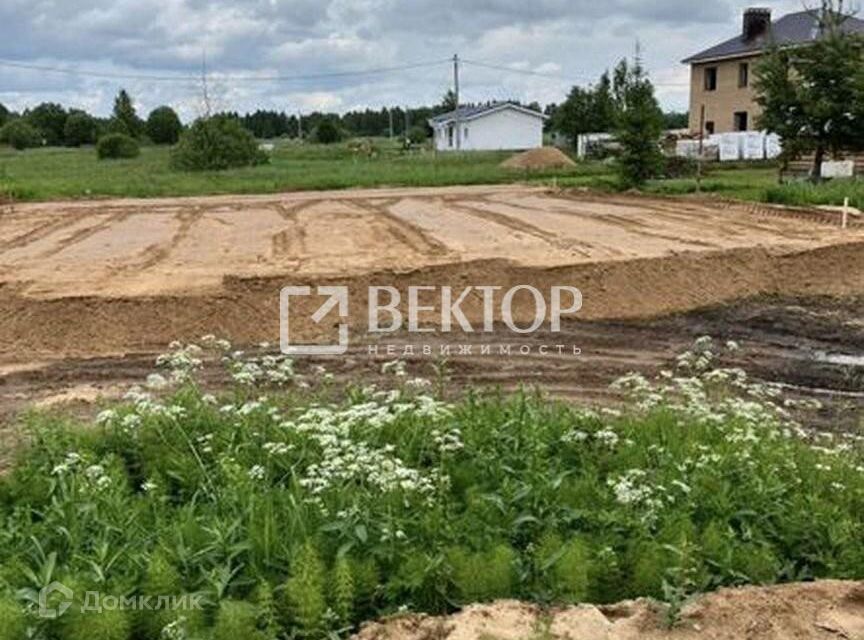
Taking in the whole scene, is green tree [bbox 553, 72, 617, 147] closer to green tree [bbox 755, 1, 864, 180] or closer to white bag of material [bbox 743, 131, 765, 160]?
white bag of material [bbox 743, 131, 765, 160]

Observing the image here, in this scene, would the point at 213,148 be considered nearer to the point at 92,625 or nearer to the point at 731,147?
the point at 731,147

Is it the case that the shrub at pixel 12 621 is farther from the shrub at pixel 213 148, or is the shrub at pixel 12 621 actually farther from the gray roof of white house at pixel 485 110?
the gray roof of white house at pixel 485 110

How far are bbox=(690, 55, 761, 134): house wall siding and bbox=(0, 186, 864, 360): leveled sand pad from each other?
99.1 feet

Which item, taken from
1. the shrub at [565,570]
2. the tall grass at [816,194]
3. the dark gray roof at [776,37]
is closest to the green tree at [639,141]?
the tall grass at [816,194]

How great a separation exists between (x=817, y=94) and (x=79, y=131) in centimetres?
6271

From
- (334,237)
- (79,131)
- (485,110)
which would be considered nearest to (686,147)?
(485,110)

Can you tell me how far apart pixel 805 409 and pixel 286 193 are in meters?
23.1

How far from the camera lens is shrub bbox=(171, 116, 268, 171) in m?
41.8

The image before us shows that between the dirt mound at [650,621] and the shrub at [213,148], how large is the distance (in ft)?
128

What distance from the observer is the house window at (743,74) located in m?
50.2

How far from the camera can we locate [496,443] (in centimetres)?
592

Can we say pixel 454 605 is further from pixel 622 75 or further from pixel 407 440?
pixel 622 75

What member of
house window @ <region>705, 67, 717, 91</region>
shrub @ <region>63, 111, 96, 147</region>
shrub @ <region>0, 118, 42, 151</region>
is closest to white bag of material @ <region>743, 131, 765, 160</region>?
house window @ <region>705, 67, 717, 91</region>

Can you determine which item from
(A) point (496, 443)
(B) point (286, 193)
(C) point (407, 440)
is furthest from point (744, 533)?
(B) point (286, 193)
